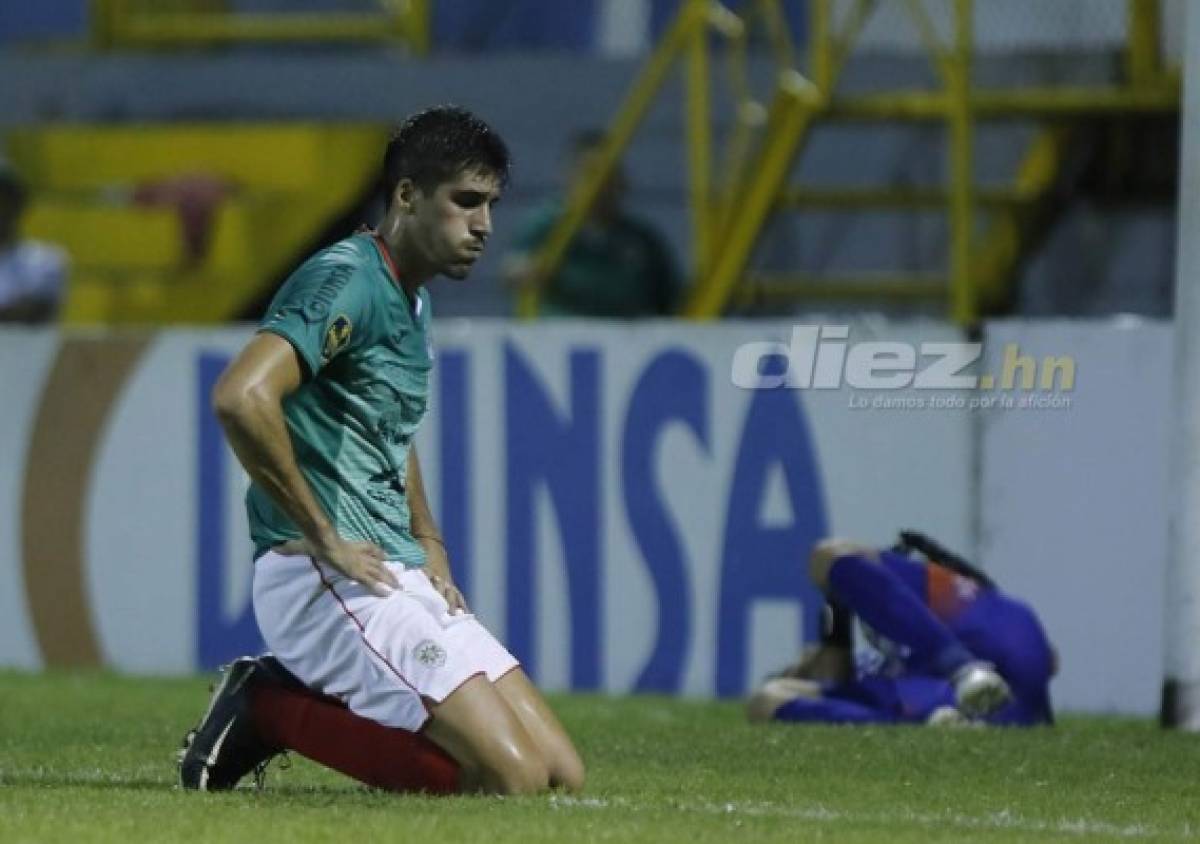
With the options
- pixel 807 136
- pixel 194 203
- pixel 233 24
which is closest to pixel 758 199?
pixel 807 136

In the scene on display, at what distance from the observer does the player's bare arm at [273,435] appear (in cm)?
736

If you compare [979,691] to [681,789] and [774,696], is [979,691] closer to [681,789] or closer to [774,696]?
[774,696]

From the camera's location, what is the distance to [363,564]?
7.65 metres

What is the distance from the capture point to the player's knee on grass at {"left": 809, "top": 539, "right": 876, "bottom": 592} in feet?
35.8

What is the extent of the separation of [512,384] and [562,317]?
2.32 metres

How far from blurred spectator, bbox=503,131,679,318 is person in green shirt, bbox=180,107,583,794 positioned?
7.16 meters

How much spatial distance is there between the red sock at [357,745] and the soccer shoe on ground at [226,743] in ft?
0.17

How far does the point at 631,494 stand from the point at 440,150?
201 inches

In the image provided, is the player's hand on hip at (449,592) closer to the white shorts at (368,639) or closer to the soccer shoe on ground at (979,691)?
the white shorts at (368,639)

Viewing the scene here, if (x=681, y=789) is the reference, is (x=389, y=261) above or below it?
above

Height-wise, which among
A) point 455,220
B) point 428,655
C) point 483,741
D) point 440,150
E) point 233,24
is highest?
point 233,24

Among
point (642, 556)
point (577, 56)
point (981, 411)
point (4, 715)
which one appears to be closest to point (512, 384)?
point (642, 556)

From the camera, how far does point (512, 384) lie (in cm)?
1314

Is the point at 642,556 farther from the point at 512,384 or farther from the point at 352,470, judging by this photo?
the point at 352,470
